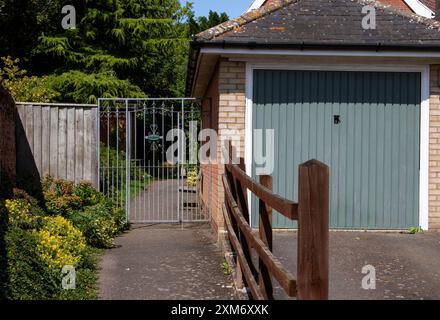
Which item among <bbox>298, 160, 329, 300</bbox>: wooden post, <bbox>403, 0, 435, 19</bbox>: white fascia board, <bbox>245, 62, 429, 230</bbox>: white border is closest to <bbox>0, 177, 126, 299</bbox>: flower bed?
<bbox>245, 62, 429, 230</bbox>: white border

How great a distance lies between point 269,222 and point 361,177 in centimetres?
463

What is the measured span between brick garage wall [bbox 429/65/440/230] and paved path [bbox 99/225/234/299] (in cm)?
338

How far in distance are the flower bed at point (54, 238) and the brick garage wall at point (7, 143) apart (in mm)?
368

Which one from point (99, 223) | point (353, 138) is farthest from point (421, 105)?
point (99, 223)

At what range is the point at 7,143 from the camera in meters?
10.0

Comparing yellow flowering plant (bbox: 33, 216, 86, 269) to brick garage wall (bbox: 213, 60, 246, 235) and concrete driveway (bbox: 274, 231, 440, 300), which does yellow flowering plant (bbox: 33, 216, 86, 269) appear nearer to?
brick garage wall (bbox: 213, 60, 246, 235)

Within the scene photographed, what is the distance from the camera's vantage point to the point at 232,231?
6805 mm

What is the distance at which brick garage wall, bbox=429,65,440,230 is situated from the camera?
30.1 feet

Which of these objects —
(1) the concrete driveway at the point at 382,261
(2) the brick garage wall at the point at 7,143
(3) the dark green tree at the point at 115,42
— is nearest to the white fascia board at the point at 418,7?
(3) the dark green tree at the point at 115,42

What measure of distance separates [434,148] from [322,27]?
2497 millimetres

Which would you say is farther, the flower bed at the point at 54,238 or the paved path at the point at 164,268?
the paved path at the point at 164,268

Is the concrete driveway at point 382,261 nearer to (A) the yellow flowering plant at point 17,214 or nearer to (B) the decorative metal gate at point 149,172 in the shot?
(B) the decorative metal gate at point 149,172

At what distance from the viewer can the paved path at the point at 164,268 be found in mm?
6352
